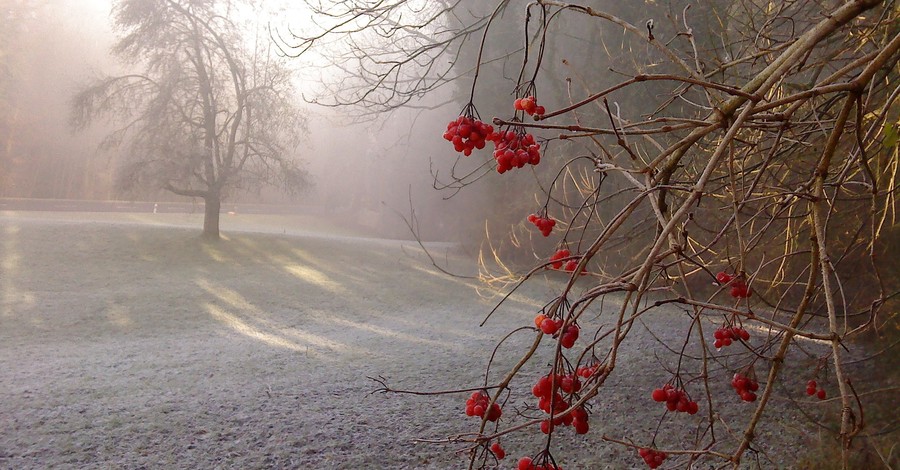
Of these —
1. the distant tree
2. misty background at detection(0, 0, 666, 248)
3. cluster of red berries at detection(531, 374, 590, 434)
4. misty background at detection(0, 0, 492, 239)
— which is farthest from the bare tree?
misty background at detection(0, 0, 492, 239)

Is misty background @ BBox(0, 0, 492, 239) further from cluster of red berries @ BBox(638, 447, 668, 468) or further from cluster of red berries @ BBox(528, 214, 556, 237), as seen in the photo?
cluster of red berries @ BBox(638, 447, 668, 468)

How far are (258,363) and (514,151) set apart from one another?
4440mm

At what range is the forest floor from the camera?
3305 mm

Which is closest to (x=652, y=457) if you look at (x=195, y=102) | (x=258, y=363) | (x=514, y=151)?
(x=514, y=151)

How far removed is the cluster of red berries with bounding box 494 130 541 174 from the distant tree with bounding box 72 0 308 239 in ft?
34.1

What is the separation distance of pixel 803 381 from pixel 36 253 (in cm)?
911

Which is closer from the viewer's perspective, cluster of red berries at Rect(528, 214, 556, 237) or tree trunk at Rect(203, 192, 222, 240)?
cluster of red berries at Rect(528, 214, 556, 237)

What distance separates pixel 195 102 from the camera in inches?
433

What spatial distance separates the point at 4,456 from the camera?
3031 mm

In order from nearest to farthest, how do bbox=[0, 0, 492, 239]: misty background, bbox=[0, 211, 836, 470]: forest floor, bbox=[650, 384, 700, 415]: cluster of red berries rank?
bbox=[650, 384, 700, 415]: cluster of red berries < bbox=[0, 211, 836, 470]: forest floor < bbox=[0, 0, 492, 239]: misty background

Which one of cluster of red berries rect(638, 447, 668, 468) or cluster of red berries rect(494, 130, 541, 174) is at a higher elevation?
cluster of red berries rect(494, 130, 541, 174)

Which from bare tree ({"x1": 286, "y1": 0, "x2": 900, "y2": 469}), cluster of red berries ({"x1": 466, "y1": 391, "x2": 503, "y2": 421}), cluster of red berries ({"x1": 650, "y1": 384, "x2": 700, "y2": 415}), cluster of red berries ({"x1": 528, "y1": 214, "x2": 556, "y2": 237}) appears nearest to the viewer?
bare tree ({"x1": 286, "y1": 0, "x2": 900, "y2": 469})

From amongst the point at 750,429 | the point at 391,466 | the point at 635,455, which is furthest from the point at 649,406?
the point at 750,429

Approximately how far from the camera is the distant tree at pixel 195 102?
1066 centimetres
